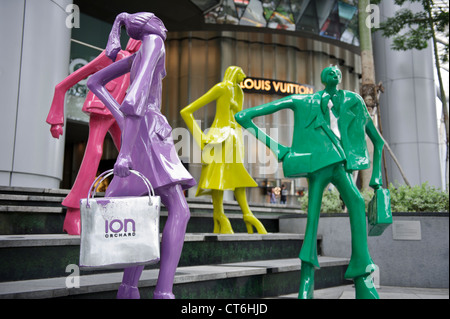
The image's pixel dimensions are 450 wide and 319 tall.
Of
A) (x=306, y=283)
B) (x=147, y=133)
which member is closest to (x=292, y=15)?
(x=306, y=283)

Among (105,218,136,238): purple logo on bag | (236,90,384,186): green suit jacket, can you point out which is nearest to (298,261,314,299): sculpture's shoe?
(236,90,384,186): green suit jacket

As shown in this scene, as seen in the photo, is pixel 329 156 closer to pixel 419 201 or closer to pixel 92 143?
pixel 92 143

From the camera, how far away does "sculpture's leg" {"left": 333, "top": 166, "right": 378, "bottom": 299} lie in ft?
10.5

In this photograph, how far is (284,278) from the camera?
3.96 metres

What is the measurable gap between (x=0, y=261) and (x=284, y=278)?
2.46 m

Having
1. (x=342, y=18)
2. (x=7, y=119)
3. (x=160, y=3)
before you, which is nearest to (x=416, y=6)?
(x=342, y=18)

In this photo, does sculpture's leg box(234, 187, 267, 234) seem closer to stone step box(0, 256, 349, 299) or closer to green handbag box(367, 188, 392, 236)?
stone step box(0, 256, 349, 299)

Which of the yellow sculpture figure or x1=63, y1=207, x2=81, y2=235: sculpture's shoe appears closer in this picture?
x1=63, y1=207, x2=81, y2=235: sculpture's shoe

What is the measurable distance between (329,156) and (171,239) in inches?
60.3

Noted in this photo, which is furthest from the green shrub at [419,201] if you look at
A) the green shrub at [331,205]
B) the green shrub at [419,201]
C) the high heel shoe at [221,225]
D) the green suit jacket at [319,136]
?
the green suit jacket at [319,136]

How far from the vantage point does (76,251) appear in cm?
303

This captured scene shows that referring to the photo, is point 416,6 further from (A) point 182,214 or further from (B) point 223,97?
(A) point 182,214

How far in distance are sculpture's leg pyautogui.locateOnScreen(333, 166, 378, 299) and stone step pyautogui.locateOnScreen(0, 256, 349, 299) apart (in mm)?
805

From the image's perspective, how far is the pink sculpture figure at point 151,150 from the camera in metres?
2.20
